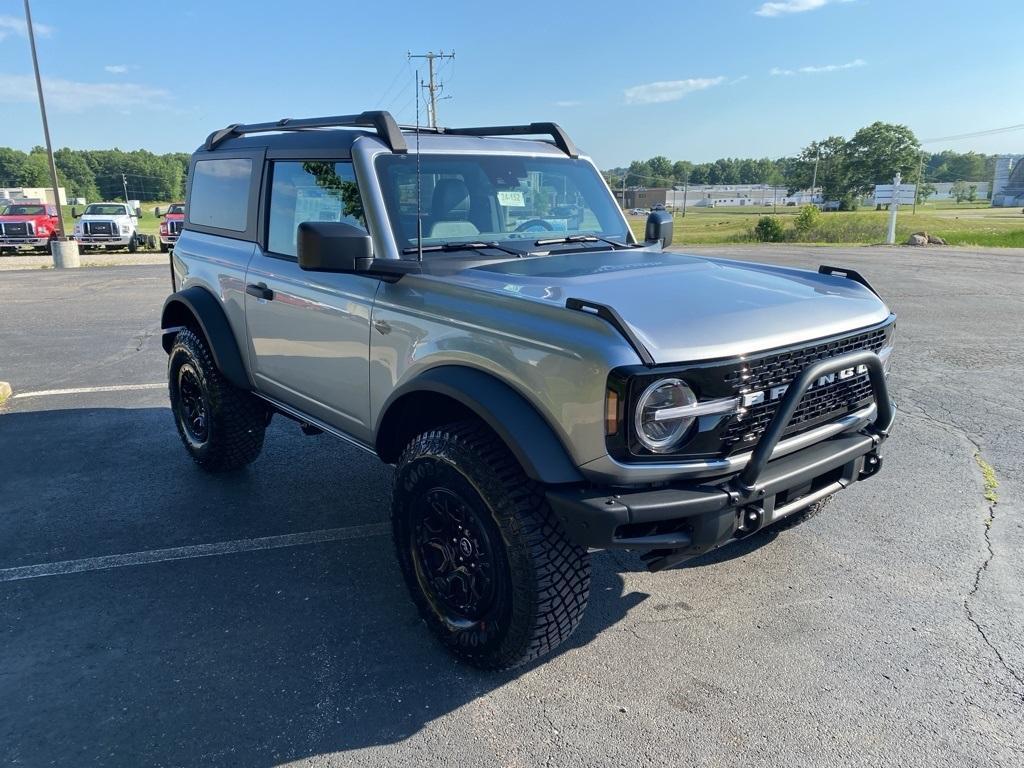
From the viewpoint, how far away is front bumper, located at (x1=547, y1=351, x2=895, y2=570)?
238 centimetres

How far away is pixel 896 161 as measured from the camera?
108 m

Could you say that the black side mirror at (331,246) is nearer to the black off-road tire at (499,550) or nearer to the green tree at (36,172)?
the black off-road tire at (499,550)

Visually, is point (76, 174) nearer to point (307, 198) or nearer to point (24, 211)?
point (24, 211)

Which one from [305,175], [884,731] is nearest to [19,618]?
[305,175]

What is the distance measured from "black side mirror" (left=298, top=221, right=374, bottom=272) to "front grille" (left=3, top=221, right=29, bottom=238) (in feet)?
89.1

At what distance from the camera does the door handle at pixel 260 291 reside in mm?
4062

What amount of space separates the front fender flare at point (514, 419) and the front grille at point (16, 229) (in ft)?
91.1

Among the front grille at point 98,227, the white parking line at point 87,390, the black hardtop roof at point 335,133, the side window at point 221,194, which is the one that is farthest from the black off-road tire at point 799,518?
the front grille at point 98,227

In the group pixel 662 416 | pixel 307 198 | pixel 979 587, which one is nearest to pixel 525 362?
pixel 662 416

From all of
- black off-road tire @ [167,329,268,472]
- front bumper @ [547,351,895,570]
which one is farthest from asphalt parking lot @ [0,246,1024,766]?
front bumper @ [547,351,895,570]

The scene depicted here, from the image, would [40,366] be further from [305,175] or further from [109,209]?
[109,209]

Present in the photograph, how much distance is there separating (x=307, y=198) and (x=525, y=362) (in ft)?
6.36

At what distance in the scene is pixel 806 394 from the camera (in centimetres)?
280

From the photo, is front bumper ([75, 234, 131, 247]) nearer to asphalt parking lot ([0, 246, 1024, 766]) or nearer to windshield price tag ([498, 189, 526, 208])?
asphalt parking lot ([0, 246, 1024, 766])
